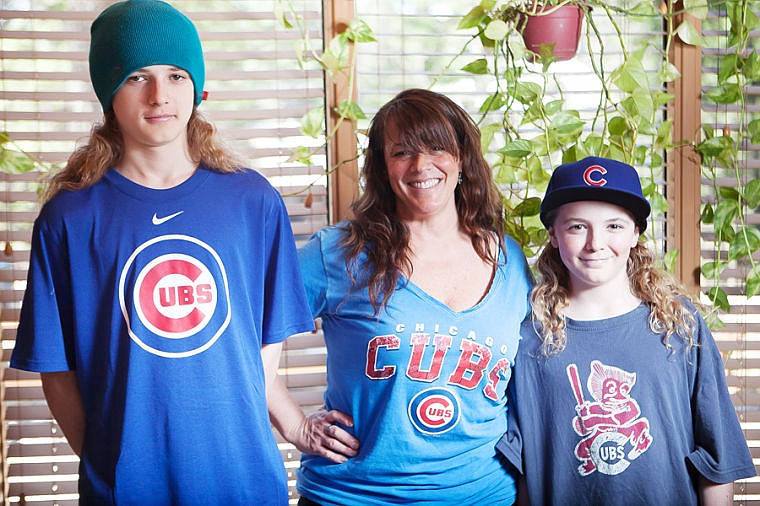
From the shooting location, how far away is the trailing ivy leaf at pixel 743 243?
5.91 ft

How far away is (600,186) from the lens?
57.6 inches

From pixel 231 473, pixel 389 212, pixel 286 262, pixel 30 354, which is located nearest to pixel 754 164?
pixel 389 212

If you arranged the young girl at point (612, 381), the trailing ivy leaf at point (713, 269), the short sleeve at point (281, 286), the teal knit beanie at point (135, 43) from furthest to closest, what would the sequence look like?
the trailing ivy leaf at point (713, 269) < the young girl at point (612, 381) < the short sleeve at point (281, 286) < the teal knit beanie at point (135, 43)

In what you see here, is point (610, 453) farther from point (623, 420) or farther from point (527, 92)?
point (527, 92)

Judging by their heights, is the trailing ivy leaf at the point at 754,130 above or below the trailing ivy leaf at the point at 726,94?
below

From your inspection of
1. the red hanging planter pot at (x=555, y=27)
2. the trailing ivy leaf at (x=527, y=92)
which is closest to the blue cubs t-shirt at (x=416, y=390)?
the trailing ivy leaf at (x=527, y=92)

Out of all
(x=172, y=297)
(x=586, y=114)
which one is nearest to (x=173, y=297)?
(x=172, y=297)

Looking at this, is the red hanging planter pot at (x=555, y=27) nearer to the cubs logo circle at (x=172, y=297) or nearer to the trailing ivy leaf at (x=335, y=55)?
the trailing ivy leaf at (x=335, y=55)

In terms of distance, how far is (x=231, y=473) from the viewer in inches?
50.9

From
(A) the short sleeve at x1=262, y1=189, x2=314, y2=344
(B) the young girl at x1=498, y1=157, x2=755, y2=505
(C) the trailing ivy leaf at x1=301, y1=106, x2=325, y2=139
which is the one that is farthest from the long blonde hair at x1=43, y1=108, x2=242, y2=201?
(B) the young girl at x1=498, y1=157, x2=755, y2=505

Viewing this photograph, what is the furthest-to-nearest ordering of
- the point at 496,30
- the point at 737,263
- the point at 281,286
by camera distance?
the point at 737,263 < the point at 496,30 < the point at 281,286

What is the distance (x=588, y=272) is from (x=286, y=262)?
54 cm

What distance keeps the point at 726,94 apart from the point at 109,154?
1297 mm

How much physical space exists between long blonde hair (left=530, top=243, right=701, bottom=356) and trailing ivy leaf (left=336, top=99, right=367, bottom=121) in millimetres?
504
